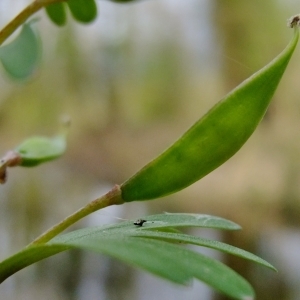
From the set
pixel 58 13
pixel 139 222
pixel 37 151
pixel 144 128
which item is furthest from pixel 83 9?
pixel 144 128

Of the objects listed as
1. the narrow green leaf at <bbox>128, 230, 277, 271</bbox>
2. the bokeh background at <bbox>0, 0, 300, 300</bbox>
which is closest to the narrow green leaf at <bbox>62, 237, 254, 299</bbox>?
the narrow green leaf at <bbox>128, 230, 277, 271</bbox>

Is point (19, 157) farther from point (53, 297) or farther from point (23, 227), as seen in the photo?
point (23, 227)

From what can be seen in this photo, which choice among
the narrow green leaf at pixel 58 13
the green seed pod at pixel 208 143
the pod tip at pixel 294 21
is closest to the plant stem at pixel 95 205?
the green seed pod at pixel 208 143

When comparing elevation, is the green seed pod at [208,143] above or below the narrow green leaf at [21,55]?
below

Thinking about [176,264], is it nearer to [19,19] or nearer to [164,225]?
[164,225]

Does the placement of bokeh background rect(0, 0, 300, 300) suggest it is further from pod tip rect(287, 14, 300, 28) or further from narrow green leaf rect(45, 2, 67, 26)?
pod tip rect(287, 14, 300, 28)

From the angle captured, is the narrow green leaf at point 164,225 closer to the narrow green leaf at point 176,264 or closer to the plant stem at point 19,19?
the narrow green leaf at point 176,264

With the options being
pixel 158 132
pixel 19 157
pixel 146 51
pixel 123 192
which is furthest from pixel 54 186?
pixel 123 192
